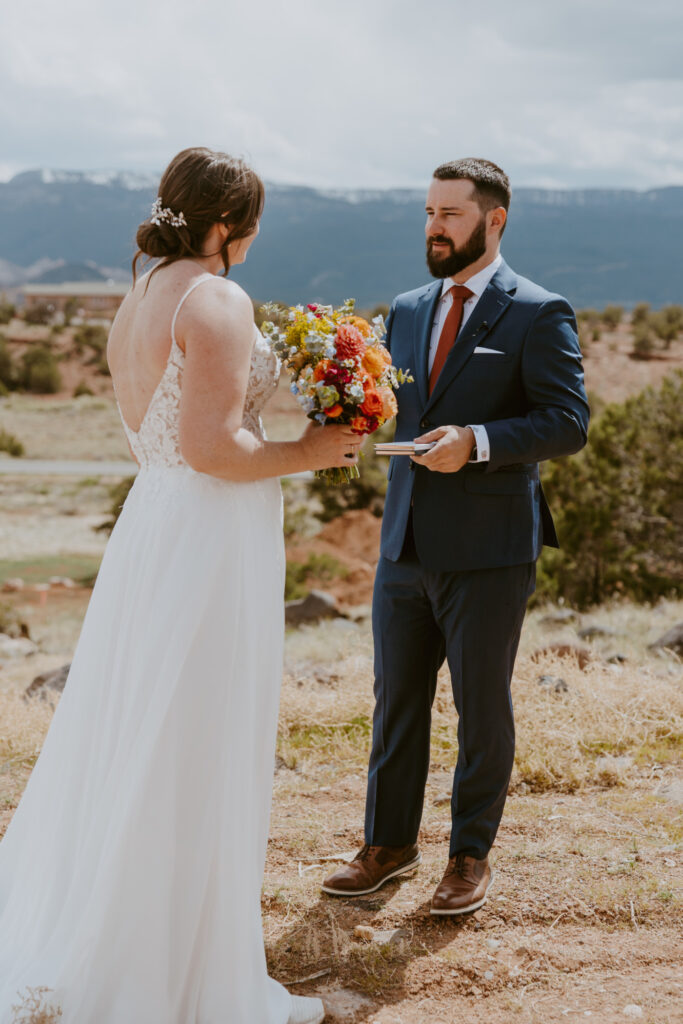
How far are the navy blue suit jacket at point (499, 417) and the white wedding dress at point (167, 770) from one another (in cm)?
75

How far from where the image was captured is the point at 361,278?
181m

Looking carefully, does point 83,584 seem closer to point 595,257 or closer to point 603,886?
point 603,886

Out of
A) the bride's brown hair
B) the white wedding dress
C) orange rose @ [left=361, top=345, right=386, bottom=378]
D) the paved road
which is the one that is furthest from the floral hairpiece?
the paved road

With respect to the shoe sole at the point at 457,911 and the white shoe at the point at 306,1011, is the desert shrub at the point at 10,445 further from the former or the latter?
the white shoe at the point at 306,1011

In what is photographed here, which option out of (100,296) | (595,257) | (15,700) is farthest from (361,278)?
(15,700)

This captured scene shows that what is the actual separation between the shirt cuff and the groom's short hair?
80 cm

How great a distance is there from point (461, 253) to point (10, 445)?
106 feet

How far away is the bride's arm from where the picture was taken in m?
2.68

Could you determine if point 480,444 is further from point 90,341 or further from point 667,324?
point 90,341

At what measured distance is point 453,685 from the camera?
365 centimetres

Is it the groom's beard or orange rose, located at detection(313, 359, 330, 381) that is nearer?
orange rose, located at detection(313, 359, 330, 381)

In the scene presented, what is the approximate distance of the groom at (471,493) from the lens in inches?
137

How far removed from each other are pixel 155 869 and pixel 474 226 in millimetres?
2364

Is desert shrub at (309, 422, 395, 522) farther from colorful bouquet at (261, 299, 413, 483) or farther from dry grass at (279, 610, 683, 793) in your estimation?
colorful bouquet at (261, 299, 413, 483)
